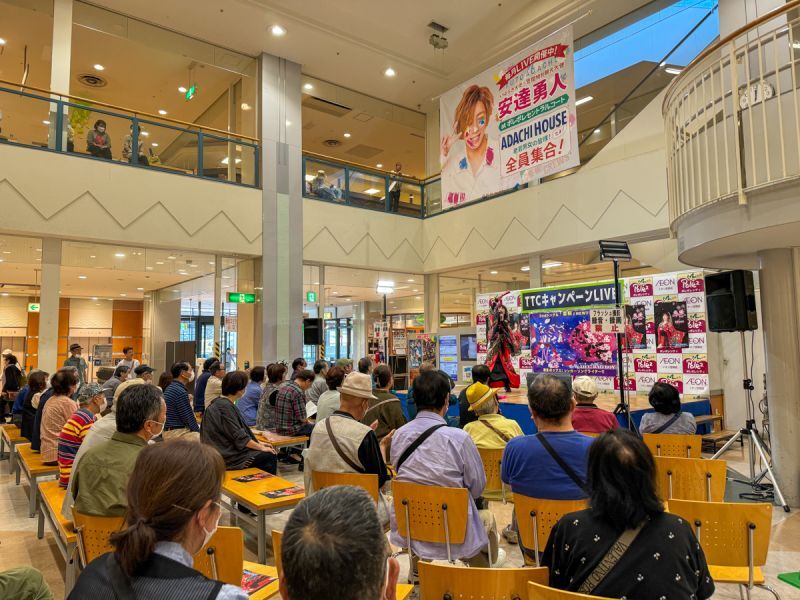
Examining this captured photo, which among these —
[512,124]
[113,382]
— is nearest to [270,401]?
[113,382]

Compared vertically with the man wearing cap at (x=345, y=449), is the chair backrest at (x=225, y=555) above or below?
below

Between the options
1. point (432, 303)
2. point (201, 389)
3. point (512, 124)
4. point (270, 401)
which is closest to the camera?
point (270, 401)

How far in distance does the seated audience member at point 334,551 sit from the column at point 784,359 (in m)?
5.40

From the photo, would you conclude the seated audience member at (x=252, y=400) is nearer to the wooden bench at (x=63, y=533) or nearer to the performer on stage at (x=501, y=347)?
the wooden bench at (x=63, y=533)

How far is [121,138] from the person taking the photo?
856 centimetres

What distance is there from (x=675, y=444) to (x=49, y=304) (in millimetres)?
8613

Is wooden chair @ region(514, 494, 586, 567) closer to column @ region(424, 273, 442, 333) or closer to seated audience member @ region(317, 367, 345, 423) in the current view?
seated audience member @ region(317, 367, 345, 423)

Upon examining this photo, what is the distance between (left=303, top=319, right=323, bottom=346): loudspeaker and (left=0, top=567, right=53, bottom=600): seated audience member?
8516mm

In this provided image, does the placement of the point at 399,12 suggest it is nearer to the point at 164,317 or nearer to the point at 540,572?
the point at 164,317

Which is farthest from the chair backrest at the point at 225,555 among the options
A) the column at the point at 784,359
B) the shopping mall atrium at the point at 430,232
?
the column at the point at 784,359

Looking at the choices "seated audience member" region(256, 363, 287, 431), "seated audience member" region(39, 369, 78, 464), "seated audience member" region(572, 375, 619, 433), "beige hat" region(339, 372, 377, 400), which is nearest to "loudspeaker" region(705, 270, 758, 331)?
"seated audience member" region(572, 375, 619, 433)

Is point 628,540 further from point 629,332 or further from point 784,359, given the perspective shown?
point 629,332

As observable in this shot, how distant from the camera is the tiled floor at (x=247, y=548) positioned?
3.33m

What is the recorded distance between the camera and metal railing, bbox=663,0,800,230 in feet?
12.9
